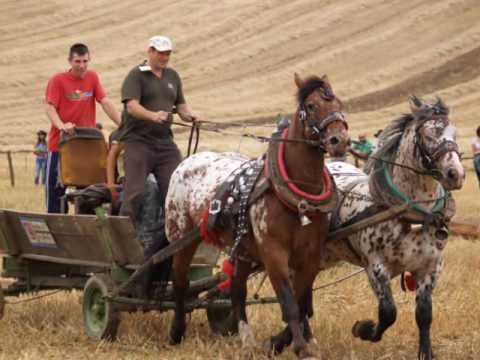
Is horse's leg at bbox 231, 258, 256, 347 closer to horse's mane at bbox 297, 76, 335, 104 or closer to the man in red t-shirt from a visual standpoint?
horse's mane at bbox 297, 76, 335, 104

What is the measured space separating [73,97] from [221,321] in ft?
7.44

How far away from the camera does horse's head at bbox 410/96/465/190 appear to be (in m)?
6.88

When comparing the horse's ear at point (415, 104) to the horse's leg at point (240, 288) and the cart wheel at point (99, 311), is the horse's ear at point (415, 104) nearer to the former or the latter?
the horse's leg at point (240, 288)

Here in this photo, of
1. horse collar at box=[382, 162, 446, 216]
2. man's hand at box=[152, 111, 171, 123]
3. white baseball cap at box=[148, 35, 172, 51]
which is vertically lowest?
horse collar at box=[382, 162, 446, 216]

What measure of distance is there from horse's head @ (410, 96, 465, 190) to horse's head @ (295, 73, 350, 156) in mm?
580

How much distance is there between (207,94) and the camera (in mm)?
42312

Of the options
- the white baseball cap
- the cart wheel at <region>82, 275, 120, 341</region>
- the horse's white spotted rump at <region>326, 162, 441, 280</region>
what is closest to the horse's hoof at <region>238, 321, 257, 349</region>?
the horse's white spotted rump at <region>326, 162, 441, 280</region>

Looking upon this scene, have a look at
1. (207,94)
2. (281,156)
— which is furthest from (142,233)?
(207,94)

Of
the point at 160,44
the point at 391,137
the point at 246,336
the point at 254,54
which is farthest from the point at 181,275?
the point at 254,54

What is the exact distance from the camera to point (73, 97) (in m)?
9.37

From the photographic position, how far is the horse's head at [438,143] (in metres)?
6.88

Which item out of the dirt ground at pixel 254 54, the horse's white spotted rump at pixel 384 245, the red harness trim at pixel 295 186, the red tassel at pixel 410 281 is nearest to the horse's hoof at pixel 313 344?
the horse's white spotted rump at pixel 384 245

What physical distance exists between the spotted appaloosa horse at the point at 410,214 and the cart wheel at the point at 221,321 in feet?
3.58

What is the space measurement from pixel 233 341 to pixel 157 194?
143 cm
